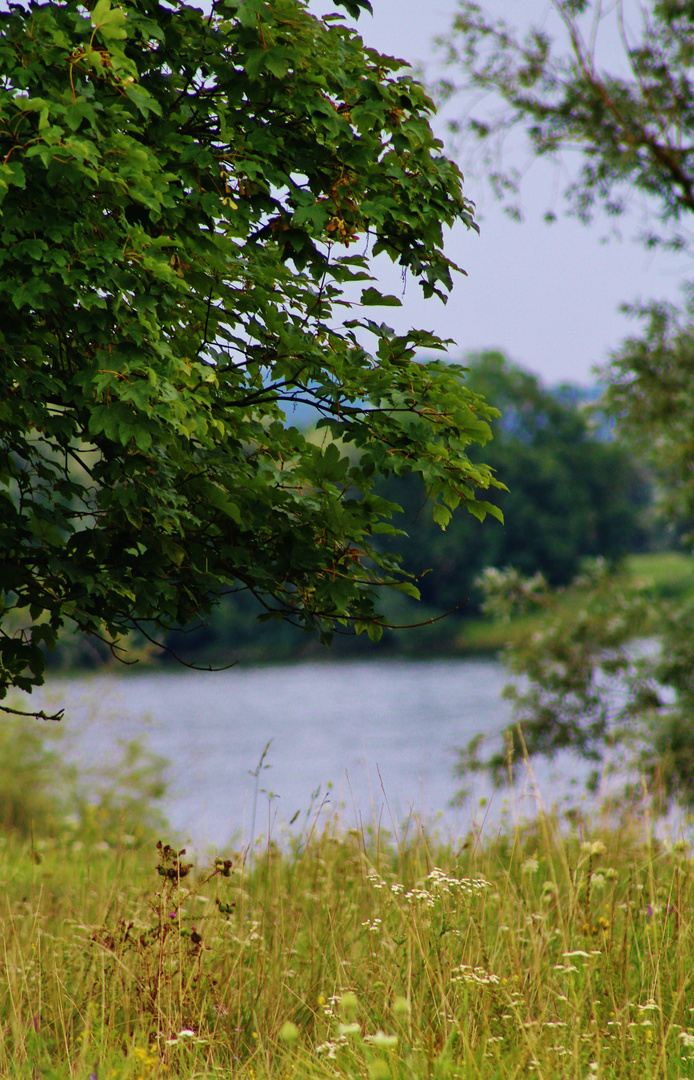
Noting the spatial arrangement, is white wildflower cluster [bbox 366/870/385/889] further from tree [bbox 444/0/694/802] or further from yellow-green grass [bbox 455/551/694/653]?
yellow-green grass [bbox 455/551/694/653]

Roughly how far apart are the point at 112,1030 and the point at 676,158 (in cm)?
1063

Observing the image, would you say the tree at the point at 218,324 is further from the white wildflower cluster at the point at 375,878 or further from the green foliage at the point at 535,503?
the green foliage at the point at 535,503

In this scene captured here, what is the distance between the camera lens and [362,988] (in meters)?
3.59

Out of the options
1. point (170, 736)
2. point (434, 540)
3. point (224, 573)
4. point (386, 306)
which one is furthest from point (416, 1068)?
point (434, 540)

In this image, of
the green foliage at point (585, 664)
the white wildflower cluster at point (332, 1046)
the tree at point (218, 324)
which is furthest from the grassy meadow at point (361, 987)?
the green foliage at point (585, 664)

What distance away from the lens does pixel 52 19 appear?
9.70 feet

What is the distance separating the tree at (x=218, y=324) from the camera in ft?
9.88

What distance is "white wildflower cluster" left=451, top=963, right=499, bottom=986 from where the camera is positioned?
3.17m

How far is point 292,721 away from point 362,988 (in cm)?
2829

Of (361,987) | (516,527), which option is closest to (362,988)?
(361,987)

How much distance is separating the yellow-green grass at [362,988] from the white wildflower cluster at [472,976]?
1cm

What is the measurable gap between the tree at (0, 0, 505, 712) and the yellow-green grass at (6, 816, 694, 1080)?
44.5 inches

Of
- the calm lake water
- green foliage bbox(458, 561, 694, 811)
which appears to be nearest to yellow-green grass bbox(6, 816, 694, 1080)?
green foliage bbox(458, 561, 694, 811)

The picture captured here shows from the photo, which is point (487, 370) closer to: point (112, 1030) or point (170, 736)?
point (170, 736)
